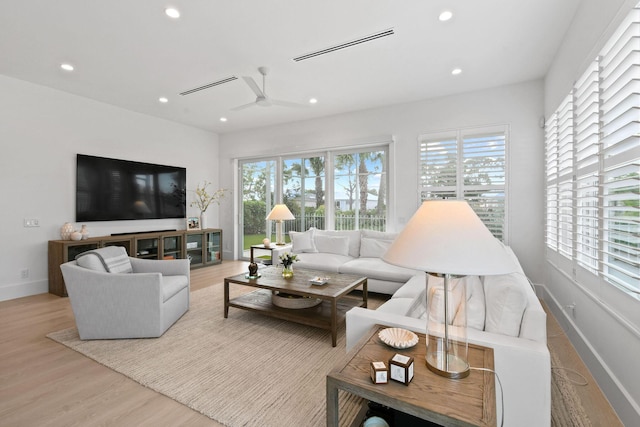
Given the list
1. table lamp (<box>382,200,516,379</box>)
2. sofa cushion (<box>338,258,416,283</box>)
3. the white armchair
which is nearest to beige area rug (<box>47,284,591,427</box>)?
the white armchair

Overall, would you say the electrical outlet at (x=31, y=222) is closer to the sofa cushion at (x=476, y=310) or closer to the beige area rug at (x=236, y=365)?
the beige area rug at (x=236, y=365)

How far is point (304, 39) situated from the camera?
9.84ft

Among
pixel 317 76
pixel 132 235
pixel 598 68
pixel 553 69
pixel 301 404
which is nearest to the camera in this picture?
pixel 301 404

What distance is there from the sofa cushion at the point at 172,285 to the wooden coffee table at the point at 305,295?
0.48 metres

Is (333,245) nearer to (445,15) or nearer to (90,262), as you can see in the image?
(90,262)

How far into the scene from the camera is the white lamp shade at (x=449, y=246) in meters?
1.04

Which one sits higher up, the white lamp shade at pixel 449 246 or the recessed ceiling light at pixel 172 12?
the recessed ceiling light at pixel 172 12

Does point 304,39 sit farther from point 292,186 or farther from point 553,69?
point 292,186

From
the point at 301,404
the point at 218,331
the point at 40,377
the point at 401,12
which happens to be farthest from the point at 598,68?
the point at 40,377

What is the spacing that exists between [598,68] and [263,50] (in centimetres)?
296

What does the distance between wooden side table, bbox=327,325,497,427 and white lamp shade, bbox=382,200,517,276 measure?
0.46 metres

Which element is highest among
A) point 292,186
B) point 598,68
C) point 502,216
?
point 598,68

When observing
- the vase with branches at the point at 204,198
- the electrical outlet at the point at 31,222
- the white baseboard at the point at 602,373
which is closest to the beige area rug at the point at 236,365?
the white baseboard at the point at 602,373

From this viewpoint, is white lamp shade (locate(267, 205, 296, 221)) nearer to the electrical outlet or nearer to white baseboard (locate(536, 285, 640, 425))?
the electrical outlet
